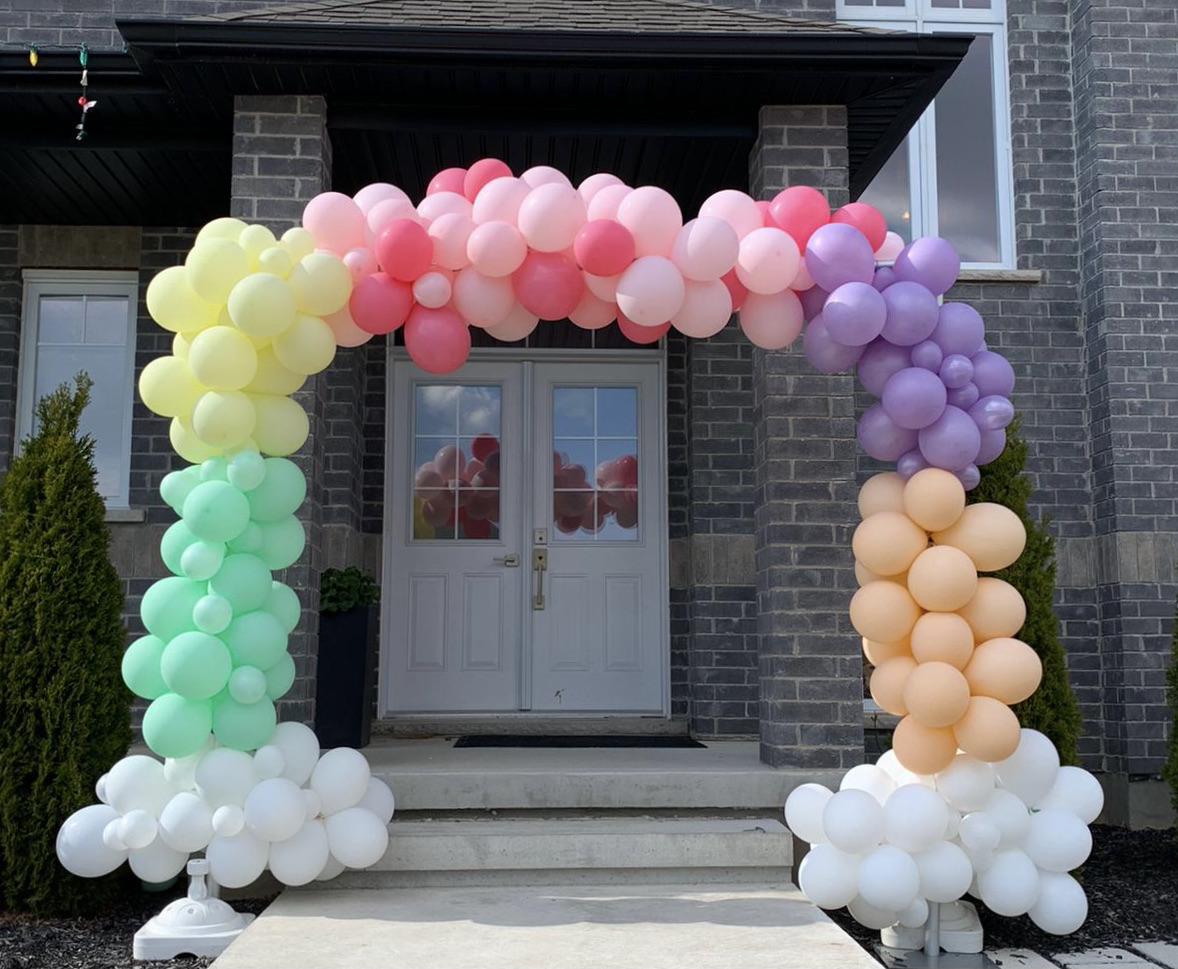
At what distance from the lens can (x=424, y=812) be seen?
477cm

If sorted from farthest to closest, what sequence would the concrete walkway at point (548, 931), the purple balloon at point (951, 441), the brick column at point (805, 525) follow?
1. the brick column at point (805, 525)
2. the purple balloon at point (951, 441)
3. the concrete walkway at point (548, 931)

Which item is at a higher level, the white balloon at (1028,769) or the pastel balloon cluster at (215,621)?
the pastel balloon cluster at (215,621)

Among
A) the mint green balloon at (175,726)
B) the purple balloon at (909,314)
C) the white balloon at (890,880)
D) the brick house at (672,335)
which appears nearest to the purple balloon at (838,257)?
the purple balloon at (909,314)

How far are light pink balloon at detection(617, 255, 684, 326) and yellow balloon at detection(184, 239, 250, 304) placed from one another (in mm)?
1365

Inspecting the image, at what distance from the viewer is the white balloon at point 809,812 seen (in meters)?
4.05

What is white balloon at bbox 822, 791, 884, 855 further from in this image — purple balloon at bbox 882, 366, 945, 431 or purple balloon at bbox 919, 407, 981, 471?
Result: purple balloon at bbox 882, 366, 945, 431

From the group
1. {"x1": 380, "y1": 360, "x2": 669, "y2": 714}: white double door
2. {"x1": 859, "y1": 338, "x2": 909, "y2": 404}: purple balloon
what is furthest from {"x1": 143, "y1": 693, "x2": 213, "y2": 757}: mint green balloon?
{"x1": 380, "y1": 360, "x2": 669, "y2": 714}: white double door

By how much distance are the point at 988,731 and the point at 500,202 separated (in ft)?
8.33

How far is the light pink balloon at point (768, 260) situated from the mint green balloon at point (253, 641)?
2.17m

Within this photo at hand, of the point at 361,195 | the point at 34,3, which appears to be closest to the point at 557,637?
the point at 361,195

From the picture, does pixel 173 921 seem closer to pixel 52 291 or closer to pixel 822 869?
pixel 822 869

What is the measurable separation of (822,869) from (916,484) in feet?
4.63

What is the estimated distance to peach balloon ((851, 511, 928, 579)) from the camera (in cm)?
405

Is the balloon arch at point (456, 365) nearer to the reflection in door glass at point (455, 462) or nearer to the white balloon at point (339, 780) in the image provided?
the white balloon at point (339, 780)
